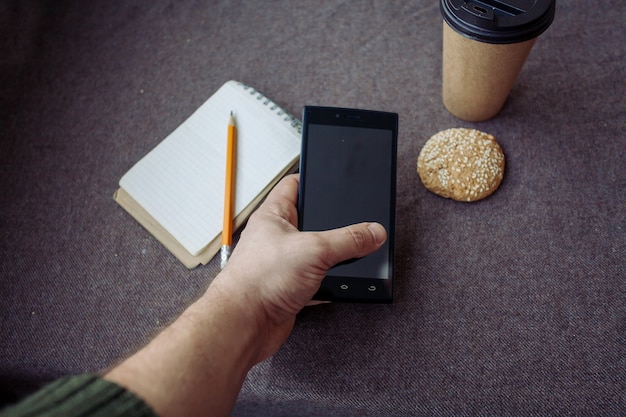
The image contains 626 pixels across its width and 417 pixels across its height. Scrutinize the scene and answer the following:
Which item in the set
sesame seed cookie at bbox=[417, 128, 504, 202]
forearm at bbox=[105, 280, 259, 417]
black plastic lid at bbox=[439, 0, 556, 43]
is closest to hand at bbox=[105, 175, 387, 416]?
forearm at bbox=[105, 280, 259, 417]

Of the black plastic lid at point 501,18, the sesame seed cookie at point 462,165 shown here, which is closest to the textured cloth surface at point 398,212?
the sesame seed cookie at point 462,165

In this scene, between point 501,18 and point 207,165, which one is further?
point 207,165

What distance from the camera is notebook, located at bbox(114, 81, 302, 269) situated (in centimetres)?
62

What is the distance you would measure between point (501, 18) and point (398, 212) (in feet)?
0.80

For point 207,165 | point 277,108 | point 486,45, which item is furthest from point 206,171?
point 486,45

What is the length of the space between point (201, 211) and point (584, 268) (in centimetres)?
46

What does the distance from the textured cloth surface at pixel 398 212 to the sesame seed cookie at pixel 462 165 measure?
0.8 inches

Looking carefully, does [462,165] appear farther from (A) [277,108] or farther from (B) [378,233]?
(A) [277,108]

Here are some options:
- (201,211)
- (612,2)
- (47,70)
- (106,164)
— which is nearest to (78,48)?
(47,70)

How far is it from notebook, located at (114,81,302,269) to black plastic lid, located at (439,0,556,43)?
239 mm

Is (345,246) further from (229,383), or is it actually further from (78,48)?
(78,48)

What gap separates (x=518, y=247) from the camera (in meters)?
0.59

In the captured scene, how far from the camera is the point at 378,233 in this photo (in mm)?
538

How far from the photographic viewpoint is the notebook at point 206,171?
62 centimetres
